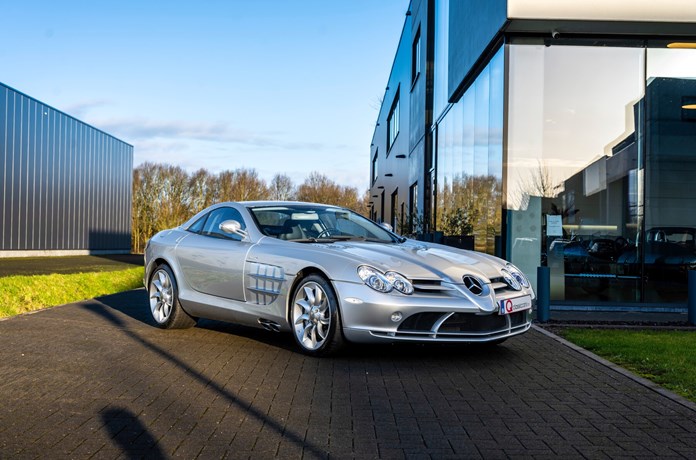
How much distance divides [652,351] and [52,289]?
1025 centimetres

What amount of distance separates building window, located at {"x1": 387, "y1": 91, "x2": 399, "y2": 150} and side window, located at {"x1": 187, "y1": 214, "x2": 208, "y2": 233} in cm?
2703

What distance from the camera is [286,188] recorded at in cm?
7350

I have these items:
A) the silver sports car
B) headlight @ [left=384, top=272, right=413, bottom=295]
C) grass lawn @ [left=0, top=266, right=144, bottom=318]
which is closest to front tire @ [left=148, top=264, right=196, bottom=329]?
the silver sports car

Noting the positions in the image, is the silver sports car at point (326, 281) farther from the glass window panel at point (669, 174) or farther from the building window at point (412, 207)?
the building window at point (412, 207)

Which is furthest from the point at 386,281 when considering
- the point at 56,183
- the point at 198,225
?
the point at 56,183

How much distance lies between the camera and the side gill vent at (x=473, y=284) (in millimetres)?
6141

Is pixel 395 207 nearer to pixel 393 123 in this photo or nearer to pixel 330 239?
pixel 393 123

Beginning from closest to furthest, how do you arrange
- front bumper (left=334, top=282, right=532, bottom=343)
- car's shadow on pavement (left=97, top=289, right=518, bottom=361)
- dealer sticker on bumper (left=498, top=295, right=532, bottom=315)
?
front bumper (left=334, top=282, right=532, bottom=343) < dealer sticker on bumper (left=498, top=295, right=532, bottom=315) < car's shadow on pavement (left=97, top=289, right=518, bottom=361)

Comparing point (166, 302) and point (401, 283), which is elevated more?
point (401, 283)

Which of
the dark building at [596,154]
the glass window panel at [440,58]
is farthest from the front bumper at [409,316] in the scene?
the glass window panel at [440,58]

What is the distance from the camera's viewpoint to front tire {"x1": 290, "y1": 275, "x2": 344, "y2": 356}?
6.10 m

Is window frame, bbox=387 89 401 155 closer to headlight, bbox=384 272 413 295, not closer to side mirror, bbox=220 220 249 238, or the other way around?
side mirror, bbox=220 220 249 238

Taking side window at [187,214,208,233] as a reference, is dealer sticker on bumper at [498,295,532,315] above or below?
below

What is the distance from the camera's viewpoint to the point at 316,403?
4.72 metres
